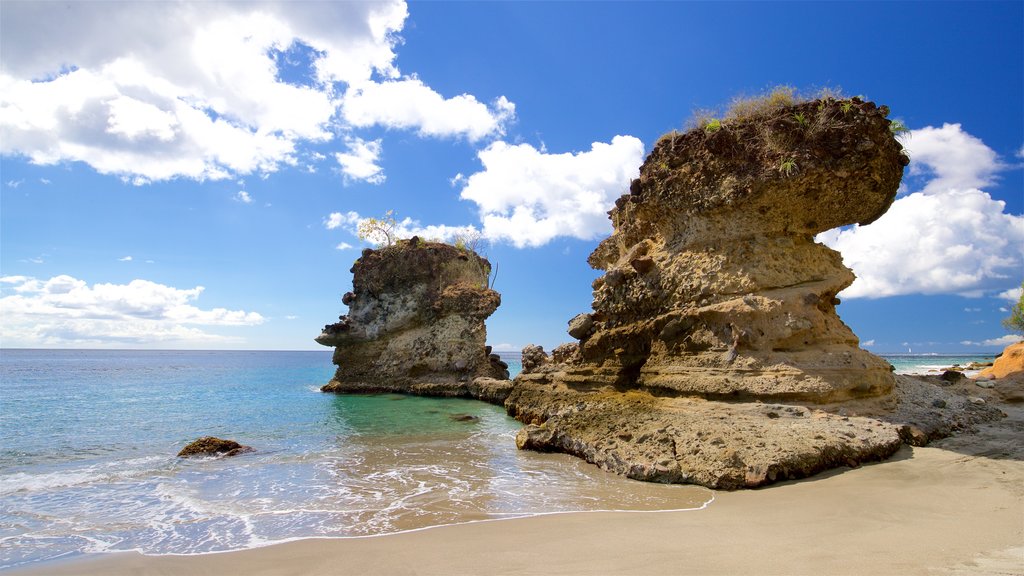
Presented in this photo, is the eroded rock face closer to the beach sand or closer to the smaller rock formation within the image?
the beach sand

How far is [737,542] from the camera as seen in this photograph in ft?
16.1

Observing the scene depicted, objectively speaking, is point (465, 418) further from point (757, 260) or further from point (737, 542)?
point (737, 542)

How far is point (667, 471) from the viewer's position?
773cm

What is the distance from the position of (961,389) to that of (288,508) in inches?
705

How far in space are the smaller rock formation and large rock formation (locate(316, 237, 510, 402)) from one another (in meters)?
18.1

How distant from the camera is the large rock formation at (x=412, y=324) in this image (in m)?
30.5

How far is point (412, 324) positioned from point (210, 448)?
2067cm

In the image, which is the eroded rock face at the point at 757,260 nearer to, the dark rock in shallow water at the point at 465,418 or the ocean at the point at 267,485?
the ocean at the point at 267,485

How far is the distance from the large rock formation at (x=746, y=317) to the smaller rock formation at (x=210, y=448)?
6.76 metres

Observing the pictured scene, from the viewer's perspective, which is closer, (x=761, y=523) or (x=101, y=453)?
(x=761, y=523)

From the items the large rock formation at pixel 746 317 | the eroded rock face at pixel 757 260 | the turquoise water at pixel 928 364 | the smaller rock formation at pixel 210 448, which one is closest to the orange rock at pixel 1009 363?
the turquoise water at pixel 928 364

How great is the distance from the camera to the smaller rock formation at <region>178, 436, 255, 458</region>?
1120cm

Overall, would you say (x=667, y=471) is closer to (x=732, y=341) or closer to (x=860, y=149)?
(x=732, y=341)

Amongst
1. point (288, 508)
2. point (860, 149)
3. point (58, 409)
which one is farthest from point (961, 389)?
point (58, 409)
